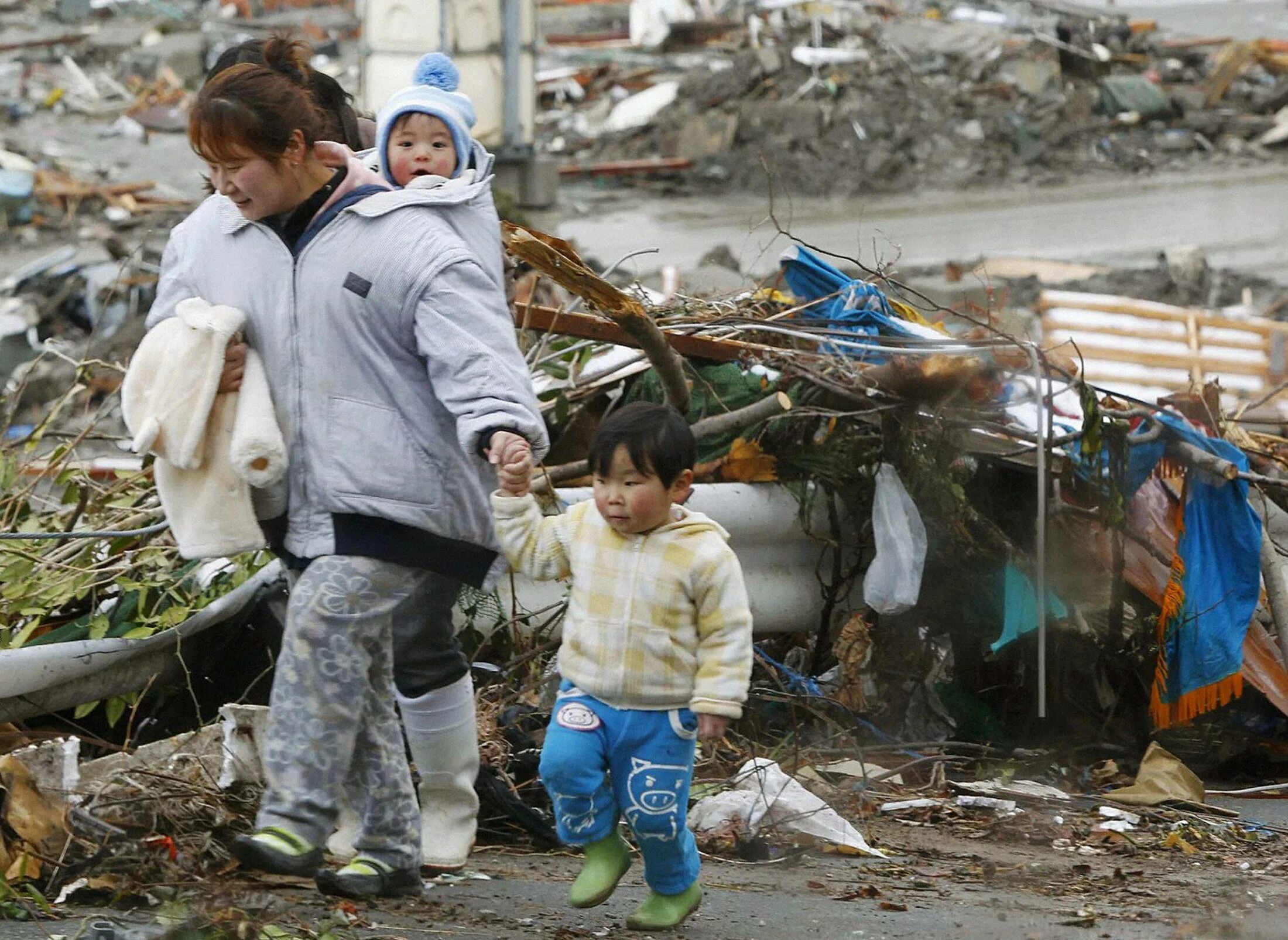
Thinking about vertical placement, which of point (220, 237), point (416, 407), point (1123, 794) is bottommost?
point (1123, 794)

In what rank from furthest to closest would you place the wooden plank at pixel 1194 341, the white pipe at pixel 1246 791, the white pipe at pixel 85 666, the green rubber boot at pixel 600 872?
the wooden plank at pixel 1194 341, the white pipe at pixel 1246 791, the white pipe at pixel 85 666, the green rubber boot at pixel 600 872

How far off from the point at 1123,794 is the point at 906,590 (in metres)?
0.92

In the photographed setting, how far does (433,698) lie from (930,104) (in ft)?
54.7

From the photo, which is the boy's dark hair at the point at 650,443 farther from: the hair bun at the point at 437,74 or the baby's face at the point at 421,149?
the hair bun at the point at 437,74

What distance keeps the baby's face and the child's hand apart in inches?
62.5

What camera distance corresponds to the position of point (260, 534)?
3.54 meters

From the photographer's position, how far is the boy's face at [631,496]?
348cm

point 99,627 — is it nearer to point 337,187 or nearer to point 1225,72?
point 337,187

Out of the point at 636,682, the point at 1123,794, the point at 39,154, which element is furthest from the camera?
the point at 39,154

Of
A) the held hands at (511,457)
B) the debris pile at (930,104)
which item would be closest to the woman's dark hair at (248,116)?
the held hands at (511,457)

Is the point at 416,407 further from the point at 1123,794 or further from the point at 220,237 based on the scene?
the point at 1123,794

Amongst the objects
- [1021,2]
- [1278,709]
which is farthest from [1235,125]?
[1278,709]

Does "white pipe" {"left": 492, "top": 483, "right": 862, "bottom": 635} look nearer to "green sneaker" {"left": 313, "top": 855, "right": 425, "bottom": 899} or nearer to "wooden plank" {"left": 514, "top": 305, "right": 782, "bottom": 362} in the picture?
"wooden plank" {"left": 514, "top": 305, "right": 782, "bottom": 362}

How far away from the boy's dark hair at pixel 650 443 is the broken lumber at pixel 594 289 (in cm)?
134
